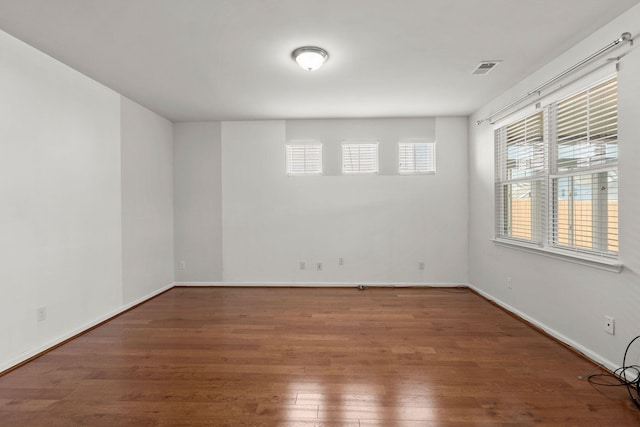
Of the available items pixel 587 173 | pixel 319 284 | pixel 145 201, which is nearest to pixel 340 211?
pixel 319 284

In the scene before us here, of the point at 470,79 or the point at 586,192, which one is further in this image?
the point at 470,79

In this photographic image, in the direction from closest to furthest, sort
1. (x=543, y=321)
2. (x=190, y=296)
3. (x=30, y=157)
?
(x=30, y=157) < (x=543, y=321) < (x=190, y=296)

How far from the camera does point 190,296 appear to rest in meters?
4.46

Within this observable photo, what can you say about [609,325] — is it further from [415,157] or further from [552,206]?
[415,157]

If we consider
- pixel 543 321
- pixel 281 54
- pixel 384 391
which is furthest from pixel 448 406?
pixel 281 54

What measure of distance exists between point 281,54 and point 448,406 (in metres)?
3.04

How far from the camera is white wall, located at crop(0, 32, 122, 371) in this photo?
2.46m

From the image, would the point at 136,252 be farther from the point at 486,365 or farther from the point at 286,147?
the point at 486,365

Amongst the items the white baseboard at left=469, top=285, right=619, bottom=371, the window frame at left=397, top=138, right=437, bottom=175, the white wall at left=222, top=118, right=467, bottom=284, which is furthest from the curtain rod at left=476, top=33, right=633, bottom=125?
the white baseboard at left=469, top=285, right=619, bottom=371

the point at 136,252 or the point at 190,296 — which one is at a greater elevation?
the point at 136,252

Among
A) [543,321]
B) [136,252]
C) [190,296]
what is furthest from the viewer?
[190,296]

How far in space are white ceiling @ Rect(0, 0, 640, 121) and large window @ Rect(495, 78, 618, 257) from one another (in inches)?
21.0

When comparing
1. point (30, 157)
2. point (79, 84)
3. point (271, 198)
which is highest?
point (79, 84)

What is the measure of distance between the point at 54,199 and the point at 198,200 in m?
2.19
